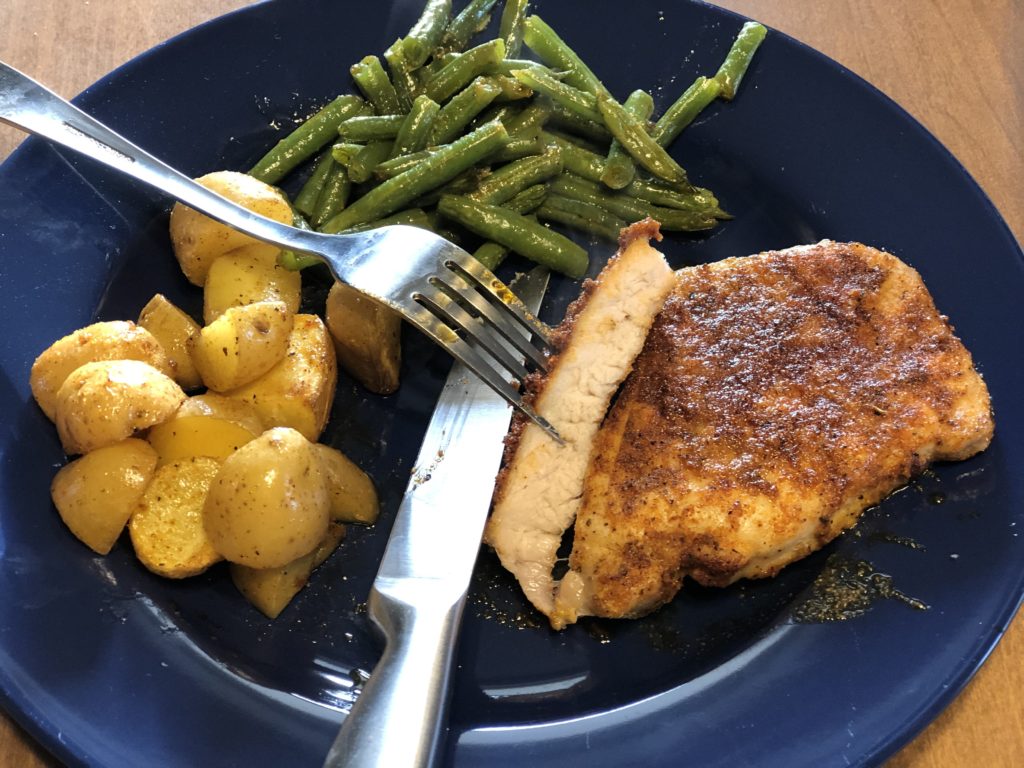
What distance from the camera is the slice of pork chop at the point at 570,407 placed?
1936mm

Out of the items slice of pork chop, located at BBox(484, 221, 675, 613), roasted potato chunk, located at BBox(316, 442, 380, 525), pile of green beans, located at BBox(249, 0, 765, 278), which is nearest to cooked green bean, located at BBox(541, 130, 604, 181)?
pile of green beans, located at BBox(249, 0, 765, 278)

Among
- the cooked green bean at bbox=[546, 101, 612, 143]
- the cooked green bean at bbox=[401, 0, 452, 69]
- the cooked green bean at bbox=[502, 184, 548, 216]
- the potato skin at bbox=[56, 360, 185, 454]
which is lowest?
the potato skin at bbox=[56, 360, 185, 454]

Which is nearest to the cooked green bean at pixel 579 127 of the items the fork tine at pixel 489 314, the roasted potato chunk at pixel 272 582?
the fork tine at pixel 489 314

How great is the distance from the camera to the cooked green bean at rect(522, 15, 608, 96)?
8.41ft

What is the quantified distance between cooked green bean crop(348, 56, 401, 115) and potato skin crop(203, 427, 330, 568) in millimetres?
1145

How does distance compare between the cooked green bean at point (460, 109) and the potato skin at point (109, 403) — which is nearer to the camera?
the potato skin at point (109, 403)

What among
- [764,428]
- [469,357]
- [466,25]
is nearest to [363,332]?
[469,357]

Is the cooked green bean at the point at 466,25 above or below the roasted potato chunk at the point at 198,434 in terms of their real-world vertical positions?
above

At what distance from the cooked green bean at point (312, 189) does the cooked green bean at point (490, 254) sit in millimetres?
489

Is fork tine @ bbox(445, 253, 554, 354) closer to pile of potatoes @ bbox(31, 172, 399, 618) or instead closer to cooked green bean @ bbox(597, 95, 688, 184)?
pile of potatoes @ bbox(31, 172, 399, 618)

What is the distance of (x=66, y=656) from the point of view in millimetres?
1652

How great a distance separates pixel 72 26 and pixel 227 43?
0.86 meters

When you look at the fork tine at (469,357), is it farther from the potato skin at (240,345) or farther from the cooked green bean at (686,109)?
the cooked green bean at (686,109)

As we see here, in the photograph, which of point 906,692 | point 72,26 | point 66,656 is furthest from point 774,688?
point 72,26
